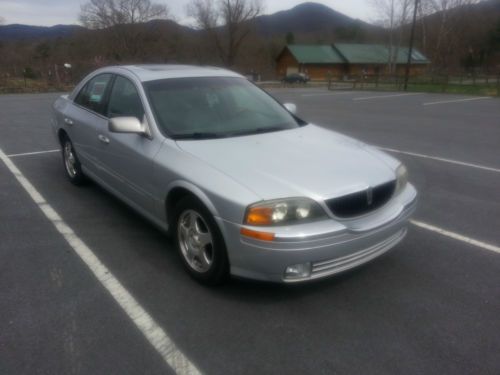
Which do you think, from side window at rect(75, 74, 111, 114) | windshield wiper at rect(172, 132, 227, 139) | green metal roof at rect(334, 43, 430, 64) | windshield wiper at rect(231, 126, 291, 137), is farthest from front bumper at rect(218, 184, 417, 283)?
green metal roof at rect(334, 43, 430, 64)

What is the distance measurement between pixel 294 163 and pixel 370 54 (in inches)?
2610

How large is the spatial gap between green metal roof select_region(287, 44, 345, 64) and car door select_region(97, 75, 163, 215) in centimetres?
5856

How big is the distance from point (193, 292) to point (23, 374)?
3.80 feet

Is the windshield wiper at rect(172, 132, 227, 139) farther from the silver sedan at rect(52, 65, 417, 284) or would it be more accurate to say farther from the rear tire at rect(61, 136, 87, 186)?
the rear tire at rect(61, 136, 87, 186)

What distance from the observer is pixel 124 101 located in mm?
4148

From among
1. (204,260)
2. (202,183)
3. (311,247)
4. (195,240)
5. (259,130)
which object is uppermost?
(259,130)

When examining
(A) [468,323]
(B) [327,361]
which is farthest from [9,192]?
(A) [468,323]

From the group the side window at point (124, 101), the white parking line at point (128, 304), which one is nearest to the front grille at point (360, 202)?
the white parking line at point (128, 304)

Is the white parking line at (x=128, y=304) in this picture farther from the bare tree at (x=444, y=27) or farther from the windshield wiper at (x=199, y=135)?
the bare tree at (x=444, y=27)

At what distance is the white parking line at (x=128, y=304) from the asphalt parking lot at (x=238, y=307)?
1cm

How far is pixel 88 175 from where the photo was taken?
16.3 feet

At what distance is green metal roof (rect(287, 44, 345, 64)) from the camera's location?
199 feet

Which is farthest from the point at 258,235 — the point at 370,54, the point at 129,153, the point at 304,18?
the point at 304,18

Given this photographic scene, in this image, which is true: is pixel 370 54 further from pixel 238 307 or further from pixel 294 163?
pixel 238 307
